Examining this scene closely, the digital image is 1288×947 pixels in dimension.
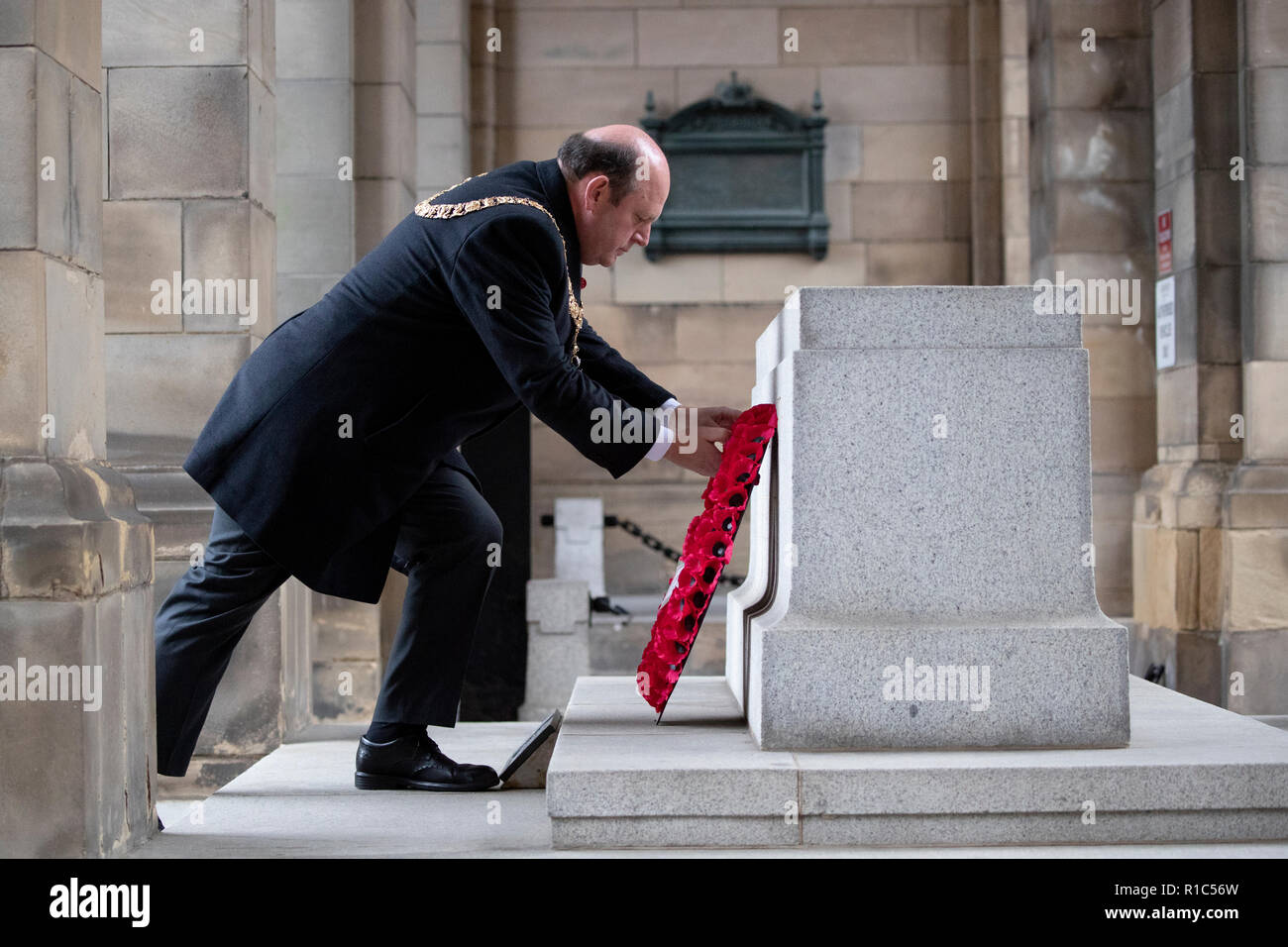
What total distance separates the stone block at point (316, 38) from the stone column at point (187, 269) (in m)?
2.28

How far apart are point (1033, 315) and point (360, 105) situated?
17.4ft

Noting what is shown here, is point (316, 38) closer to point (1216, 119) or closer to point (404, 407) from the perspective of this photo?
point (404, 407)

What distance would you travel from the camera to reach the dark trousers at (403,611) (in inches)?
147

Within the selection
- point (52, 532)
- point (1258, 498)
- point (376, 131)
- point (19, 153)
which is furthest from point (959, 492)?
point (376, 131)

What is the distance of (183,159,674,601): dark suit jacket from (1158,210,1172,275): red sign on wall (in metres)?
5.62

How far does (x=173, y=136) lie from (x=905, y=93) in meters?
7.92

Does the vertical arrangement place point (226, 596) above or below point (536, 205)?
below

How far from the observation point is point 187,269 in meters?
5.41

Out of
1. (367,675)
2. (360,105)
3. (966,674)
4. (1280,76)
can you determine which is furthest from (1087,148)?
(966,674)

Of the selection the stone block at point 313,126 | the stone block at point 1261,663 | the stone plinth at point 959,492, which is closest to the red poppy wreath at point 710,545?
the stone plinth at point 959,492

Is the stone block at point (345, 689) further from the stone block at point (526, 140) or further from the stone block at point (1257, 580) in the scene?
the stone block at point (526, 140)

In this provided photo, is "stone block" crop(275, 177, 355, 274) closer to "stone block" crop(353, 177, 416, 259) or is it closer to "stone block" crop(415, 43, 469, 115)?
"stone block" crop(353, 177, 416, 259)

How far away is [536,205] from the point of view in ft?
11.7

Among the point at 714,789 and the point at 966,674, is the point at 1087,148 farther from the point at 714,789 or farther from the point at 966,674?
the point at 714,789
